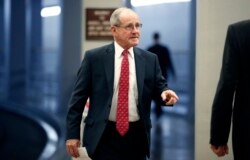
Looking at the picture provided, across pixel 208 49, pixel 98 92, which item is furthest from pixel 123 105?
pixel 208 49

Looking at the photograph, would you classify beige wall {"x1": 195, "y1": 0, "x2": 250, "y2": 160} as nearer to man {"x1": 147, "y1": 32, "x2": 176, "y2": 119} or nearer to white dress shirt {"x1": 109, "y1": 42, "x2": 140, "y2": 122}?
white dress shirt {"x1": 109, "y1": 42, "x2": 140, "y2": 122}

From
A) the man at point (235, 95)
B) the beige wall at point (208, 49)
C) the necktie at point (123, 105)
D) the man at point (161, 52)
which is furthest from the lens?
the man at point (161, 52)

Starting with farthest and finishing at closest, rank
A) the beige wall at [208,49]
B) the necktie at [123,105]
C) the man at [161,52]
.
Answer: the man at [161,52] < the beige wall at [208,49] < the necktie at [123,105]

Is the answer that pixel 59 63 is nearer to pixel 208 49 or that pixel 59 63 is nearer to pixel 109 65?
pixel 208 49

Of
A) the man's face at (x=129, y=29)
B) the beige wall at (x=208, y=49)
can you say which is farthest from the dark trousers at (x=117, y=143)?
the beige wall at (x=208, y=49)

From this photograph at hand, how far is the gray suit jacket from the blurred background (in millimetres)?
1611

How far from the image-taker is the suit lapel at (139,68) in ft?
6.98

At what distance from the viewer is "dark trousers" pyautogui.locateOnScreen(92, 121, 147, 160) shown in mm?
2125

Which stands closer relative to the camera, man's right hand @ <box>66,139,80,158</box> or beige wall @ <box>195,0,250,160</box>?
man's right hand @ <box>66,139,80,158</box>

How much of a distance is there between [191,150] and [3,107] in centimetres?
255

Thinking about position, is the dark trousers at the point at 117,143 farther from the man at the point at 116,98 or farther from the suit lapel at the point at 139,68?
the suit lapel at the point at 139,68

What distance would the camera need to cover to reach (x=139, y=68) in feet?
7.10

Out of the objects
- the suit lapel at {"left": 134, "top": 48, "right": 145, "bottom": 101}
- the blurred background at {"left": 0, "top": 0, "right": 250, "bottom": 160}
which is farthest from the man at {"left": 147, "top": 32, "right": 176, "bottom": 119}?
the suit lapel at {"left": 134, "top": 48, "right": 145, "bottom": 101}

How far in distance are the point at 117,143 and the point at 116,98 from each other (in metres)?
0.26
